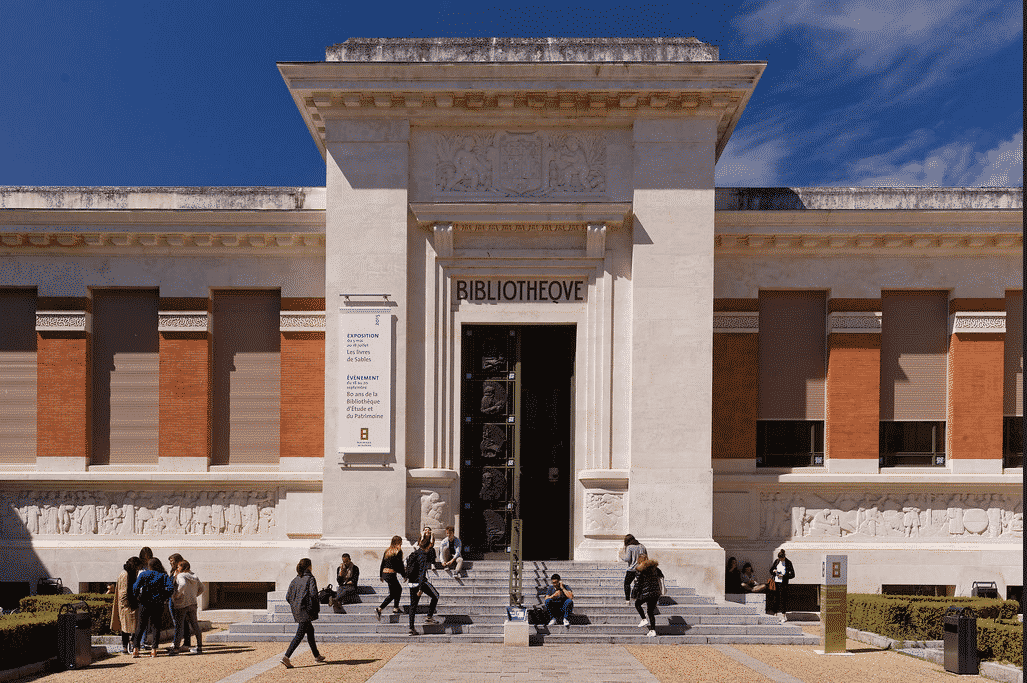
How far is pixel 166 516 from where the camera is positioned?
16562 mm

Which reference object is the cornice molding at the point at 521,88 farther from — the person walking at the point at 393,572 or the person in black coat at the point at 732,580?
the person in black coat at the point at 732,580

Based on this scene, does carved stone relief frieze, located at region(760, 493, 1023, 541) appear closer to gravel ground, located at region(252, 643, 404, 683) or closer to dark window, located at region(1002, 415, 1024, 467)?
dark window, located at region(1002, 415, 1024, 467)

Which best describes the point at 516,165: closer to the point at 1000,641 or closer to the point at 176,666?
the point at 176,666

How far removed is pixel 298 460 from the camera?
16703mm

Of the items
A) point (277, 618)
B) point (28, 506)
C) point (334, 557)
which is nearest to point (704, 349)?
point (334, 557)

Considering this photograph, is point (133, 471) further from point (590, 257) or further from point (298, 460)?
point (590, 257)

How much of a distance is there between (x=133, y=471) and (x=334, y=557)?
5.31 metres

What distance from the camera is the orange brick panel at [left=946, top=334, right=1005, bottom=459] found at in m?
16.7

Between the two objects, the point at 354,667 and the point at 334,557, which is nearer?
the point at 354,667

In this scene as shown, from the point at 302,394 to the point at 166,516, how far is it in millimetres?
3790

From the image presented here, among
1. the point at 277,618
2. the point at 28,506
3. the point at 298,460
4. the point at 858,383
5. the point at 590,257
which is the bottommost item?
the point at 277,618

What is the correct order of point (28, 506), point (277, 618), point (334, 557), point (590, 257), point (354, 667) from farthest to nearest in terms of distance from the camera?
point (28, 506)
point (590, 257)
point (334, 557)
point (277, 618)
point (354, 667)

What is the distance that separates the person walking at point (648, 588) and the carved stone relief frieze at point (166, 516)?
7938mm

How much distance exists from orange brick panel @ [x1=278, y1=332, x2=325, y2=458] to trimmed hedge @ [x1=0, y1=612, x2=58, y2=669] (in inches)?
219
